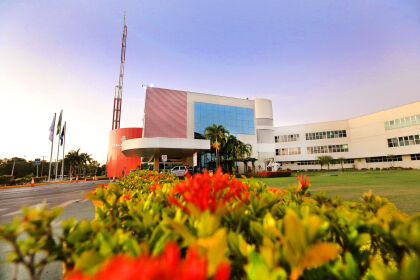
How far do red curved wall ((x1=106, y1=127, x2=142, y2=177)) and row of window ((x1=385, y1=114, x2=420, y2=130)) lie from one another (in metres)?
57.6

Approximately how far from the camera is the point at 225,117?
43500 mm

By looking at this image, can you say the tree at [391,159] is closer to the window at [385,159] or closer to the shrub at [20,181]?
the window at [385,159]

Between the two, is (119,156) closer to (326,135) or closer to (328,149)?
(328,149)

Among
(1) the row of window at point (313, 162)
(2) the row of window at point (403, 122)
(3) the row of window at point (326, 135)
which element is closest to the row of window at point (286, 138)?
(3) the row of window at point (326, 135)

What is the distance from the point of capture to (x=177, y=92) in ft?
133

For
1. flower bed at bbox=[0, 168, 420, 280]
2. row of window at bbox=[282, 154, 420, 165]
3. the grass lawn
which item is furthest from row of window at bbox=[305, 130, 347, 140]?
flower bed at bbox=[0, 168, 420, 280]

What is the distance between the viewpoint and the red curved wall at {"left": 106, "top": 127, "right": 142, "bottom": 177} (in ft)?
160

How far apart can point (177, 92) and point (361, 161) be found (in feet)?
151

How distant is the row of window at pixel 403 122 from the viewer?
37.9m

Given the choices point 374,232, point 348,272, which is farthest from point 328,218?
point 348,272

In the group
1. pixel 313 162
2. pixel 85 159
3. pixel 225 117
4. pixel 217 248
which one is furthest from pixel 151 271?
pixel 85 159

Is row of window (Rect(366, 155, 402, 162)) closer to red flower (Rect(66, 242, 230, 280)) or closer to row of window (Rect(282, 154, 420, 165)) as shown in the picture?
row of window (Rect(282, 154, 420, 165))

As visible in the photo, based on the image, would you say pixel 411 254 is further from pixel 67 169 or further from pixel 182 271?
pixel 67 169

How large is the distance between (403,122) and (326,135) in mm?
14223
